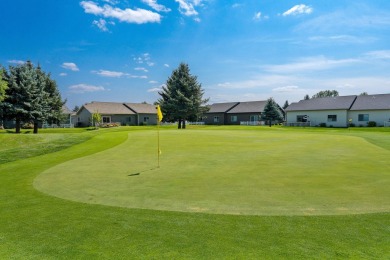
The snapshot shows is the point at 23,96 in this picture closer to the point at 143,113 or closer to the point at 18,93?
the point at 18,93

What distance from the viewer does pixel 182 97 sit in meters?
56.8

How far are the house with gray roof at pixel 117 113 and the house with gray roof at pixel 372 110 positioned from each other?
168 feet

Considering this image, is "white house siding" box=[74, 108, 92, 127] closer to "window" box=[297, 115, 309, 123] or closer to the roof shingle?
the roof shingle

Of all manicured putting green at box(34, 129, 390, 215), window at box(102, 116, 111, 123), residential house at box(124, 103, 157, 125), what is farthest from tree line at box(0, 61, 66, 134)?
residential house at box(124, 103, 157, 125)

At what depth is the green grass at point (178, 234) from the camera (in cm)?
457

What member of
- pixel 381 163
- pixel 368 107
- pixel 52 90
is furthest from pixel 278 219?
pixel 368 107

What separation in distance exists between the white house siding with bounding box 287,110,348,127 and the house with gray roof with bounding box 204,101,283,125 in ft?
28.1

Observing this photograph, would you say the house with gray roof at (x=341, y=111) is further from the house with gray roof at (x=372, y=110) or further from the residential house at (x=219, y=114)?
the residential house at (x=219, y=114)

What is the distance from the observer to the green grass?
4570mm

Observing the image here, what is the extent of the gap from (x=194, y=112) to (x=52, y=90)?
26629 mm

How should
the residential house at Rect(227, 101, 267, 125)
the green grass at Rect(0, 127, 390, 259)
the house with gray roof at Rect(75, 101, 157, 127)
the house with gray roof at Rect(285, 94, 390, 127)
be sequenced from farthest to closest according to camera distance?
1. the residential house at Rect(227, 101, 267, 125)
2. the house with gray roof at Rect(75, 101, 157, 127)
3. the house with gray roof at Rect(285, 94, 390, 127)
4. the green grass at Rect(0, 127, 390, 259)

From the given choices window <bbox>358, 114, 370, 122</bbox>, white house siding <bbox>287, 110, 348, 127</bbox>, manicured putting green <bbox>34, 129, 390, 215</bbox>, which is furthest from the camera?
white house siding <bbox>287, 110, 348, 127</bbox>

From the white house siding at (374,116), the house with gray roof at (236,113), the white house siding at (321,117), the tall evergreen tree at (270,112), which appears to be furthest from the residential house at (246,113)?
the white house siding at (374,116)

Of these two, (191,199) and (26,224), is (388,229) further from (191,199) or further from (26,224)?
(26,224)
